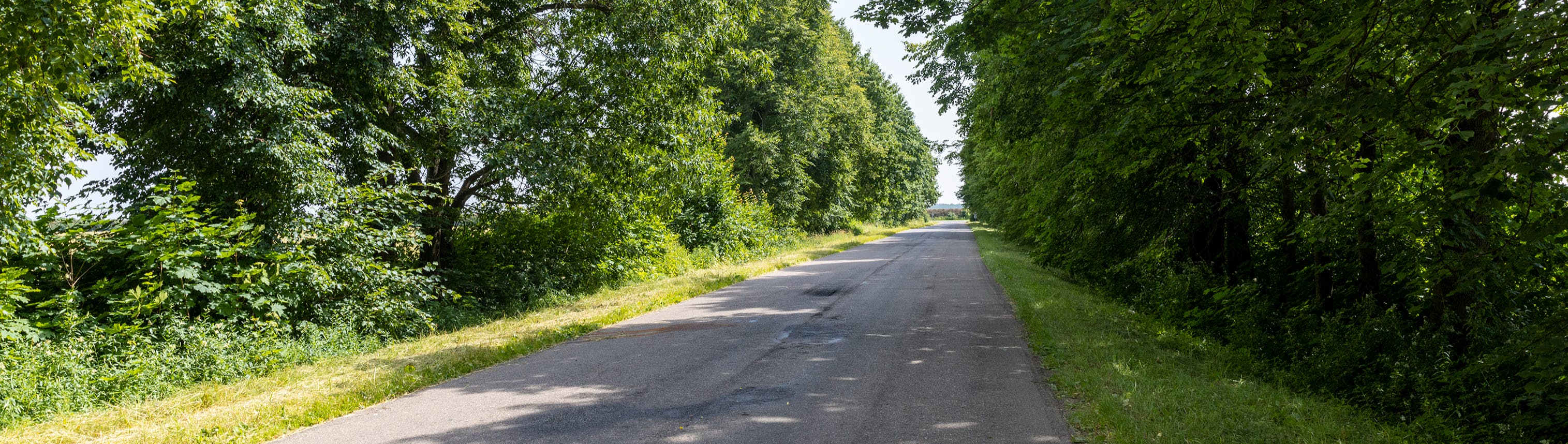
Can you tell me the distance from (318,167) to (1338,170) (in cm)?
1153

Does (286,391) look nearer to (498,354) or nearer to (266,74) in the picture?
(498,354)

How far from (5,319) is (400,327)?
4164mm

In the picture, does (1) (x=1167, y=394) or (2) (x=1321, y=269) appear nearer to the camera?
(1) (x=1167, y=394)

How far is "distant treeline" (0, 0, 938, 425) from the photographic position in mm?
7219

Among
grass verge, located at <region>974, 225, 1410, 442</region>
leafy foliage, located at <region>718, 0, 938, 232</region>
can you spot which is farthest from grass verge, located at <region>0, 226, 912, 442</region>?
leafy foliage, located at <region>718, 0, 938, 232</region>

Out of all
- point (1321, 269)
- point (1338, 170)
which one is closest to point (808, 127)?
point (1321, 269)

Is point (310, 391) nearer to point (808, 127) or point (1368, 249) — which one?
point (1368, 249)

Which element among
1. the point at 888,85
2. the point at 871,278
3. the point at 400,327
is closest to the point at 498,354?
the point at 400,327

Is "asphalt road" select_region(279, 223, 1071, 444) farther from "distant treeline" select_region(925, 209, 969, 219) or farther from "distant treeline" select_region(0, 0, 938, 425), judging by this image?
"distant treeline" select_region(925, 209, 969, 219)

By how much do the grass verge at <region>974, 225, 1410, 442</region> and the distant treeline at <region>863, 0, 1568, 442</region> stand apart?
0.56m

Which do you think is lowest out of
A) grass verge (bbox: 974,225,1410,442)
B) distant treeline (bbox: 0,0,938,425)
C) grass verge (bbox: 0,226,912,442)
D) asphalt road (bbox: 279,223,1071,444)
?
grass verge (bbox: 974,225,1410,442)

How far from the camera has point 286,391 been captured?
6711 mm

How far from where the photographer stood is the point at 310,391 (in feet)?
21.9

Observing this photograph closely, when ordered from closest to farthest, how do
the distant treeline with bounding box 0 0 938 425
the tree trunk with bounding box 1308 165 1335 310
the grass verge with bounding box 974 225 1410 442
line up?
the grass verge with bounding box 974 225 1410 442 → the distant treeline with bounding box 0 0 938 425 → the tree trunk with bounding box 1308 165 1335 310
